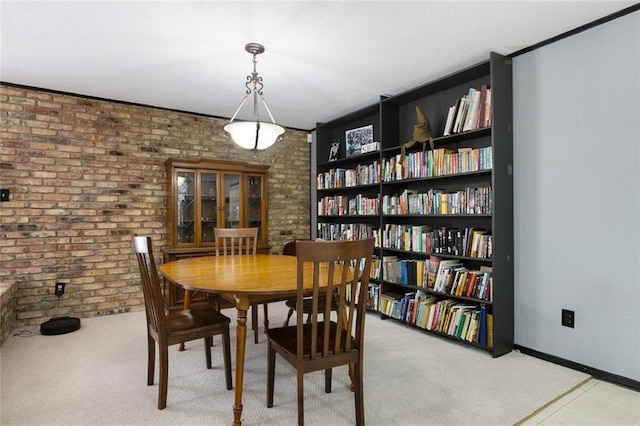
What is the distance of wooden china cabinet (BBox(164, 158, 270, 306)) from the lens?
383cm

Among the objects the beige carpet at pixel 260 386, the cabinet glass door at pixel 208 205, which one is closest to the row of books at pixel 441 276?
the beige carpet at pixel 260 386

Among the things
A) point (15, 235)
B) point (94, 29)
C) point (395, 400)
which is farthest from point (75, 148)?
point (395, 400)

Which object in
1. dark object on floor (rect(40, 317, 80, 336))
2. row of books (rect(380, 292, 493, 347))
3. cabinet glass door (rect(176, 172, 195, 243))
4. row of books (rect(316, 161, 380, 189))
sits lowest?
dark object on floor (rect(40, 317, 80, 336))

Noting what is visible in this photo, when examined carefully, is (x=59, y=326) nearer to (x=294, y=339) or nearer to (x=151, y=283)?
(x=151, y=283)

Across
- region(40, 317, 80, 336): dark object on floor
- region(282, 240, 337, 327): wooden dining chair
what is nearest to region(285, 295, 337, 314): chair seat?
region(282, 240, 337, 327): wooden dining chair

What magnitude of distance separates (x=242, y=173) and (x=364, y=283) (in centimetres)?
285

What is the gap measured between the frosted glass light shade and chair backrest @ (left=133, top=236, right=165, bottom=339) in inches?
40.6

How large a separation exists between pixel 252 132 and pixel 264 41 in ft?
2.24

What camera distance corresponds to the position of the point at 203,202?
399cm

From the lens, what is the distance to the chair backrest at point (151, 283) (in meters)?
1.85

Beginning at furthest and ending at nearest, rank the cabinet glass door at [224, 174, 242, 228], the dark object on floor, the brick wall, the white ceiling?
the cabinet glass door at [224, 174, 242, 228]
the brick wall
the dark object on floor
the white ceiling

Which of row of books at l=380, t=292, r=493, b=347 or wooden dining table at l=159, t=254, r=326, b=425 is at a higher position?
wooden dining table at l=159, t=254, r=326, b=425

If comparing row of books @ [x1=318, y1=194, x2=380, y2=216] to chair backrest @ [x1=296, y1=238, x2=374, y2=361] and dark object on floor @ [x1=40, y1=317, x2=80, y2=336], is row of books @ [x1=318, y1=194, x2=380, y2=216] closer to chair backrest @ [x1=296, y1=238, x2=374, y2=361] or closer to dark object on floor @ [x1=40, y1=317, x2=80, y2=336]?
chair backrest @ [x1=296, y1=238, x2=374, y2=361]

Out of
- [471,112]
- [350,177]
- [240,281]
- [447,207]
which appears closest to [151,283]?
[240,281]
